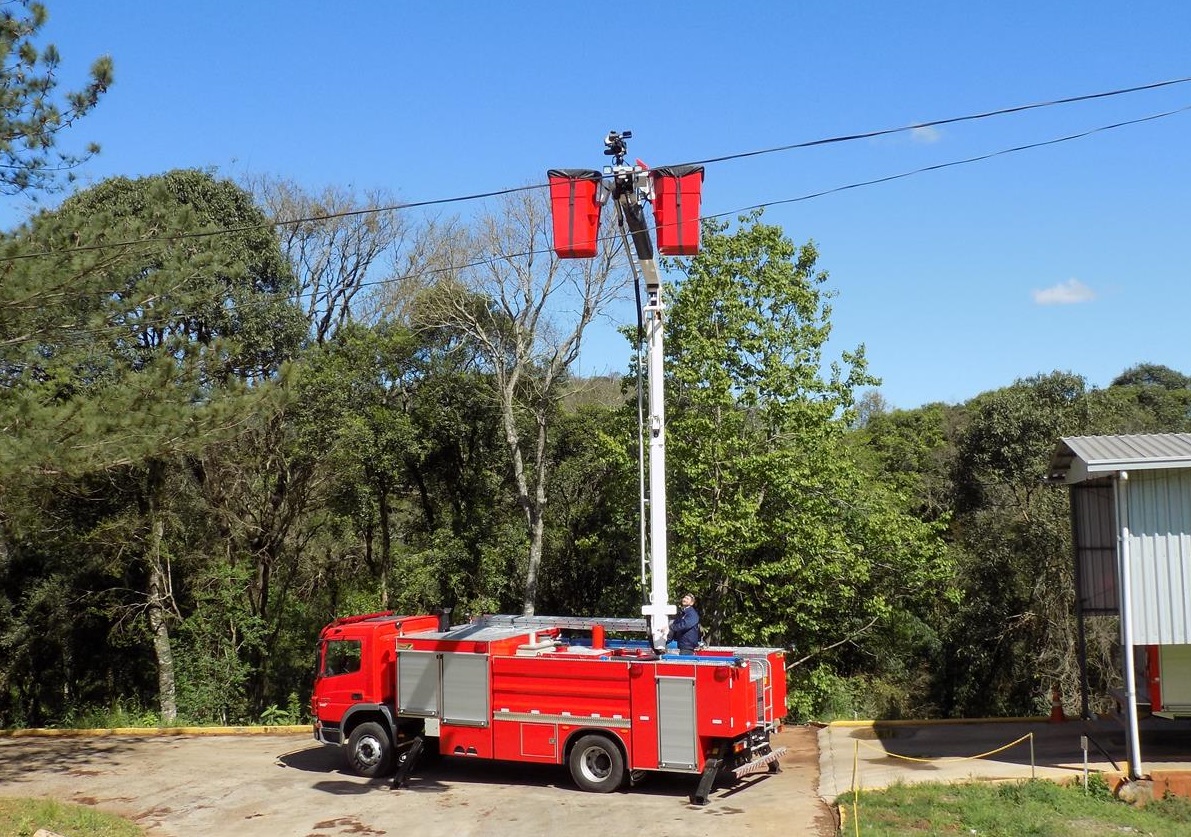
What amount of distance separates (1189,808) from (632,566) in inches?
582

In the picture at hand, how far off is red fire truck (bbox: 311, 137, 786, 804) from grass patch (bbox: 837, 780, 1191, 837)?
6.53 feet

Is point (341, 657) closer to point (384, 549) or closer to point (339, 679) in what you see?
point (339, 679)

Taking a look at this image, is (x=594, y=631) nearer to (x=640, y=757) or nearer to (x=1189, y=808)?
(x=640, y=757)

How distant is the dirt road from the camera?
13.0m

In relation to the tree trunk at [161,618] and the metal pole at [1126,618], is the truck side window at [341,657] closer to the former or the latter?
the metal pole at [1126,618]

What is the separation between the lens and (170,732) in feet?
70.1

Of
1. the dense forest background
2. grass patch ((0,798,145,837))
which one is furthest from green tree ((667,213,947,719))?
grass patch ((0,798,145,837))

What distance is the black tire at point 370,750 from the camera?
16062 mm

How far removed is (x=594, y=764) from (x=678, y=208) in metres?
7.68

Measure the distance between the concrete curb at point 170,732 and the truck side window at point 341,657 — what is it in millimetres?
4579

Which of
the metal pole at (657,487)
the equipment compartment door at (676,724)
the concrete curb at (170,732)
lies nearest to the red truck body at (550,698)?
the equipment compartment door at (676,724)

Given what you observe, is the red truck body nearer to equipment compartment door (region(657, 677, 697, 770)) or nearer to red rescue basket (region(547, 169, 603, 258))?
equipment compartment door (region(657, 677, 697, 770))

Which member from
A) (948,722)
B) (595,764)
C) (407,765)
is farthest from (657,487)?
(948,722)

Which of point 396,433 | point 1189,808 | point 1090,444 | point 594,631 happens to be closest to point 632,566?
point 396,433
